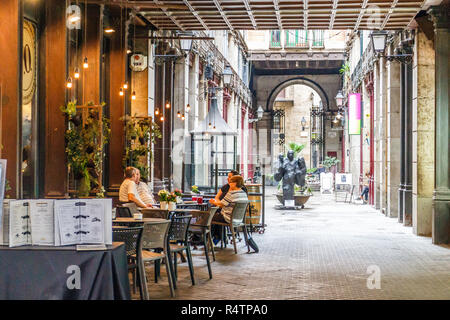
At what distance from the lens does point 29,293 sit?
18.1ft

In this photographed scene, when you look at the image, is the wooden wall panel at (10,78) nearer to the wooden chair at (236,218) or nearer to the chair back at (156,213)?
the chair back at (156,213)

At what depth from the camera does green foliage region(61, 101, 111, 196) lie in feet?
33.2

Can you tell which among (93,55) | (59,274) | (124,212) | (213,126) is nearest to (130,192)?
(124,212)

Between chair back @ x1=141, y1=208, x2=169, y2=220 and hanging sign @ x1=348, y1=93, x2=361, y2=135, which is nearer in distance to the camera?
chair back @ x1=141, y1=208, x2=169, y2=220

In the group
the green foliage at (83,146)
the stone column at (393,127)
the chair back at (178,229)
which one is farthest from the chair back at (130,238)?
the stone column at (393,127)

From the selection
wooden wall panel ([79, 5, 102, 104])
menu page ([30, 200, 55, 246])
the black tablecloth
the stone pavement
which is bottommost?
the stone pavement

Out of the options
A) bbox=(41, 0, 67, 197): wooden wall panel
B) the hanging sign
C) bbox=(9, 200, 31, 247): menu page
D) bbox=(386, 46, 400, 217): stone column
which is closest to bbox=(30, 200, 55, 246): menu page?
bbox=(9, 200, 31, 247): menu page

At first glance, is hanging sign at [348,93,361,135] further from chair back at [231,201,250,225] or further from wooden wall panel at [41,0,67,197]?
wooden wall panel at [41,0,67,197]

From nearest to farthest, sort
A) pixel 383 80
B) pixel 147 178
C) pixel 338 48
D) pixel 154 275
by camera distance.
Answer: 1. pixel 154 275
2. pixel 147 178
3. pixel 383 80
4. pixel 338 48

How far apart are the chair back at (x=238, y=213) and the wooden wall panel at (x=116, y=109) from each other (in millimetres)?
2850

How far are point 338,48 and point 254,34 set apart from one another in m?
5.28

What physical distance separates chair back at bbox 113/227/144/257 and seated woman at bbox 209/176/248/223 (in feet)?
15.7

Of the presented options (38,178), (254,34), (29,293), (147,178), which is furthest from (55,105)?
(254,34)
